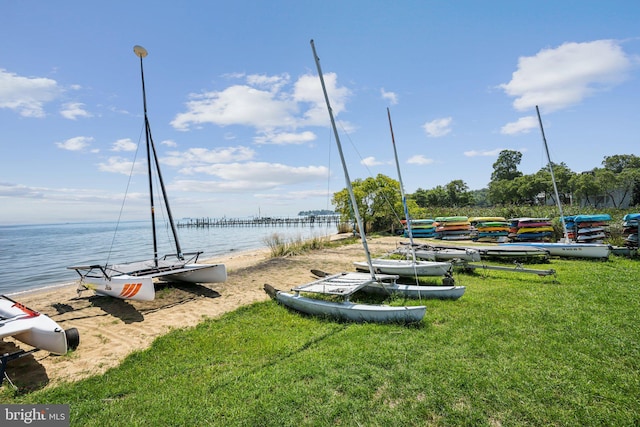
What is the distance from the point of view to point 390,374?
3.61 metres

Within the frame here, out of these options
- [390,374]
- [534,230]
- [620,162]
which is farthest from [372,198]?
[620,162]

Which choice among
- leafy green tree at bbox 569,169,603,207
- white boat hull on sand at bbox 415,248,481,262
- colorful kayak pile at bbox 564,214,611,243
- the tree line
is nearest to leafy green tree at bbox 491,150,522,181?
the tree line

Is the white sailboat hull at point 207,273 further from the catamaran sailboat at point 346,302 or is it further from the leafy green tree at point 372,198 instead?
the leafy green tree at point 372,198

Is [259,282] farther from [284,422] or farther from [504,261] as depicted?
[504,261]

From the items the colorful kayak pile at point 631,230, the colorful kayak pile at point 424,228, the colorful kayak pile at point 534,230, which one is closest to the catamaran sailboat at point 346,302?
the colorful kayak pile at point 631,230

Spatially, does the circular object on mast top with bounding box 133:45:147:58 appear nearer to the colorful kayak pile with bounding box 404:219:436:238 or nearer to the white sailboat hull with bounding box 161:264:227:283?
the white sailboat hull with bounding box 161:264:227:283

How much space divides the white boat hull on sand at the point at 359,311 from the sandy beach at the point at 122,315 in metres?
2.06

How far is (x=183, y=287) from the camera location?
9.34 m

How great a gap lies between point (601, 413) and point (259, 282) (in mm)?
8504

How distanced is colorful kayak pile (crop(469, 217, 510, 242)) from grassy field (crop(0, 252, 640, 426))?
41.7 feet

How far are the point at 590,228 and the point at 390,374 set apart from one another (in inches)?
592

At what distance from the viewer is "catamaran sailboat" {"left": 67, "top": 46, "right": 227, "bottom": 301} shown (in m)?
7.02

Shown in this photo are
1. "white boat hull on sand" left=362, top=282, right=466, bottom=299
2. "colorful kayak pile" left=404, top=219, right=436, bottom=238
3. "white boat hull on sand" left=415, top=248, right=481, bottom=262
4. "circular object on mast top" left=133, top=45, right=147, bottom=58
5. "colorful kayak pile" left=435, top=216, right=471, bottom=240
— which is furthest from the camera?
"colorful kayak pile" left=404, top=219, right=436, bottom=238

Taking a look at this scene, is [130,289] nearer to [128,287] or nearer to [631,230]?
[128,287]
